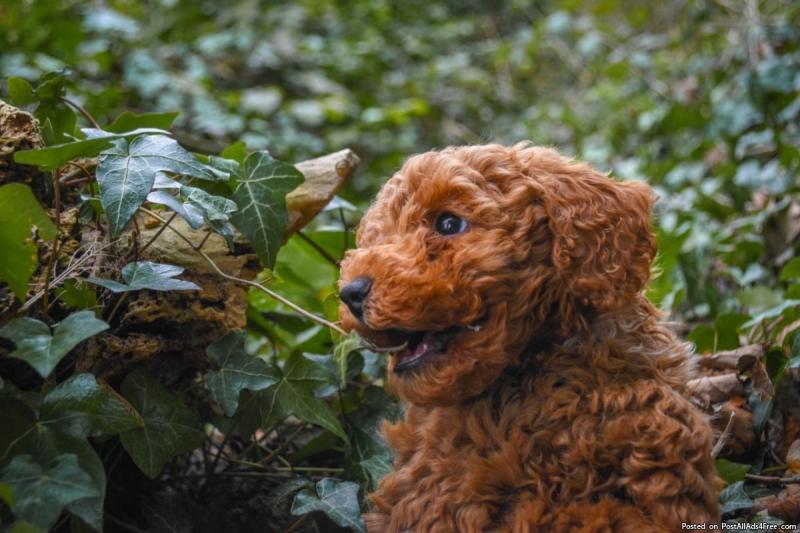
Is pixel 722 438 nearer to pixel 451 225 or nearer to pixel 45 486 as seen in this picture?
pixel 451 225

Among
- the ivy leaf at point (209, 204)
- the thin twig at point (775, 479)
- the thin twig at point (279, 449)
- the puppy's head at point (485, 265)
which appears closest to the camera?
the puppy's head at point (485, 265)

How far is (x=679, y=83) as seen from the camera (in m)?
8.57

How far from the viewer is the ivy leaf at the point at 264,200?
96.0 inches

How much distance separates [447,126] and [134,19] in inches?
A: 148

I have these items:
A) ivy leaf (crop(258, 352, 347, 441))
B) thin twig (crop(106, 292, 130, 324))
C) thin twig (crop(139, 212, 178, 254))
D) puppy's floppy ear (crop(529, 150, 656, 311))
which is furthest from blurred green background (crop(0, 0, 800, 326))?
thin twig (crop(106, 292, 130, 324))

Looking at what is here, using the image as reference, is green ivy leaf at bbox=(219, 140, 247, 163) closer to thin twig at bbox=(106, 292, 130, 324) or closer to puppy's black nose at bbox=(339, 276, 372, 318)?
thin twig at bbox=(106, 292, 130, 324)

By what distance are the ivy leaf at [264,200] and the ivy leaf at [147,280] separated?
295 mm

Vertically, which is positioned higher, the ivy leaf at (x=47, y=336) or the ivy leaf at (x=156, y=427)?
the ivy leaf at (x=47, y=336)

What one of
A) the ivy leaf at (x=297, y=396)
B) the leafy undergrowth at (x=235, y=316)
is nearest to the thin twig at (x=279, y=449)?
the leafy undergrowth at (x=235, y=316)

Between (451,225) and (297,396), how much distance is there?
78cm

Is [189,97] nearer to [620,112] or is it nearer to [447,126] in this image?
[447,126]

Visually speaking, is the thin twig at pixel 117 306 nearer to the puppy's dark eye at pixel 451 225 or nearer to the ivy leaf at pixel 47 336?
the ivy leaf at pixel 47 336

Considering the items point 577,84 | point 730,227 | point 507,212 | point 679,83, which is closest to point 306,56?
point 577,84

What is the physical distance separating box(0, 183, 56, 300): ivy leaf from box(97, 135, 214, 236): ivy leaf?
17 centimetres
